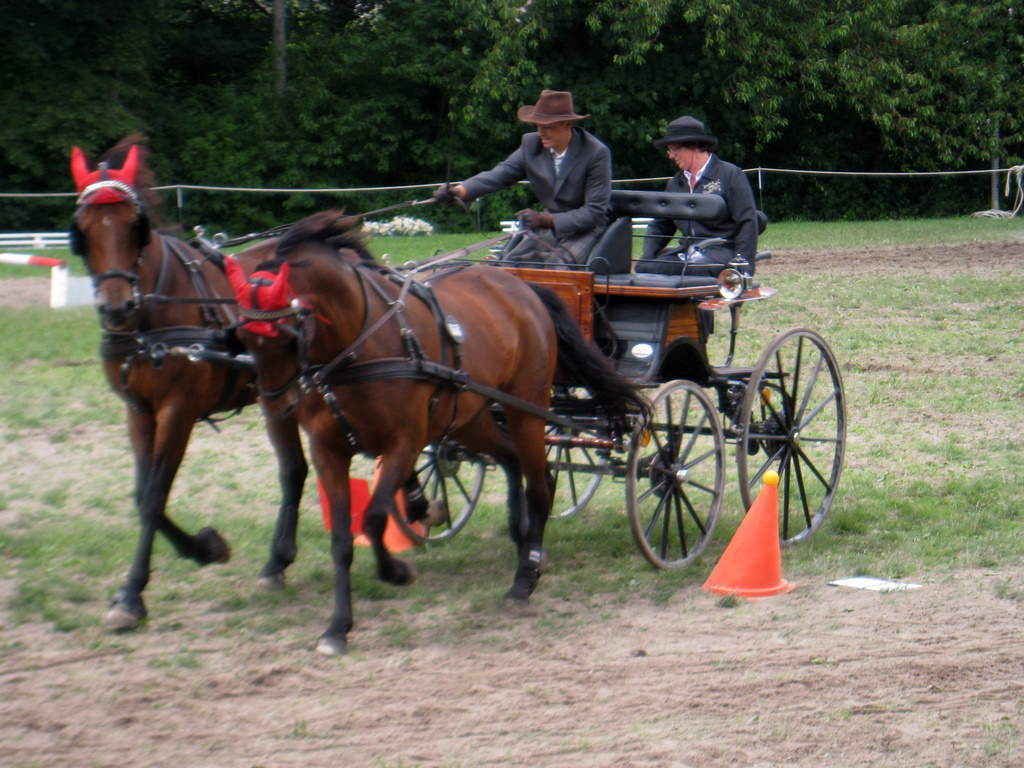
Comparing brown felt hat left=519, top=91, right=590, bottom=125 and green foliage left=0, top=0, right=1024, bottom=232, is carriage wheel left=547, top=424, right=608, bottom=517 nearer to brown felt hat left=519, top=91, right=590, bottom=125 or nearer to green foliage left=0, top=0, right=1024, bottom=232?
brown felt hat left=519, top=91, right=590, bottom=125

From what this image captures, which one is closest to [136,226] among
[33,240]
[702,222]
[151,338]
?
[151,338]

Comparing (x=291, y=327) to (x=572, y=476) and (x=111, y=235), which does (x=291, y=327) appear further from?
(x=572, y=476)

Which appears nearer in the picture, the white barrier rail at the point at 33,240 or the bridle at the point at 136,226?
the bridle at the point at 136,226

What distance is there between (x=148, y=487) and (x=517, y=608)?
157 centimetres

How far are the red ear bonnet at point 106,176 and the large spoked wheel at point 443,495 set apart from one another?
1785 millimetres

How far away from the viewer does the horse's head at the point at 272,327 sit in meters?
4.15

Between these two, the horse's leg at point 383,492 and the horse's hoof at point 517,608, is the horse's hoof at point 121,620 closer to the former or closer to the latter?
the horse's leg at point 383,492

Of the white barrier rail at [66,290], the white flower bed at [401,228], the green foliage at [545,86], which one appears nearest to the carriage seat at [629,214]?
the white barrier rail at [66,290]

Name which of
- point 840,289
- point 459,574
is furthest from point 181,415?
point 840,289

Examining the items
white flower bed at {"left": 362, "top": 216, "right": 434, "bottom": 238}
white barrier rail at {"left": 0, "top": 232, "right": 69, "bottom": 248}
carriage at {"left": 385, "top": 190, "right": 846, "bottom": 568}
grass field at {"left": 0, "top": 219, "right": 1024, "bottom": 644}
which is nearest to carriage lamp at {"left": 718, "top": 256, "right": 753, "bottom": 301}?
carriage at {"left": 385, "top": 190, "right": 846, "bottom": 568}

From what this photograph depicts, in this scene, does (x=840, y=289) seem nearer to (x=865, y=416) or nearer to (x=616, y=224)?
(x=865, y=416)

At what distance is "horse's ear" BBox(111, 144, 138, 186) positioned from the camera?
4605 mm

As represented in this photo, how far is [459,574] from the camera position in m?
5.59

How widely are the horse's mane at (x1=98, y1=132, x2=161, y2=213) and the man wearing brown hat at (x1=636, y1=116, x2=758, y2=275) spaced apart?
2.58m
